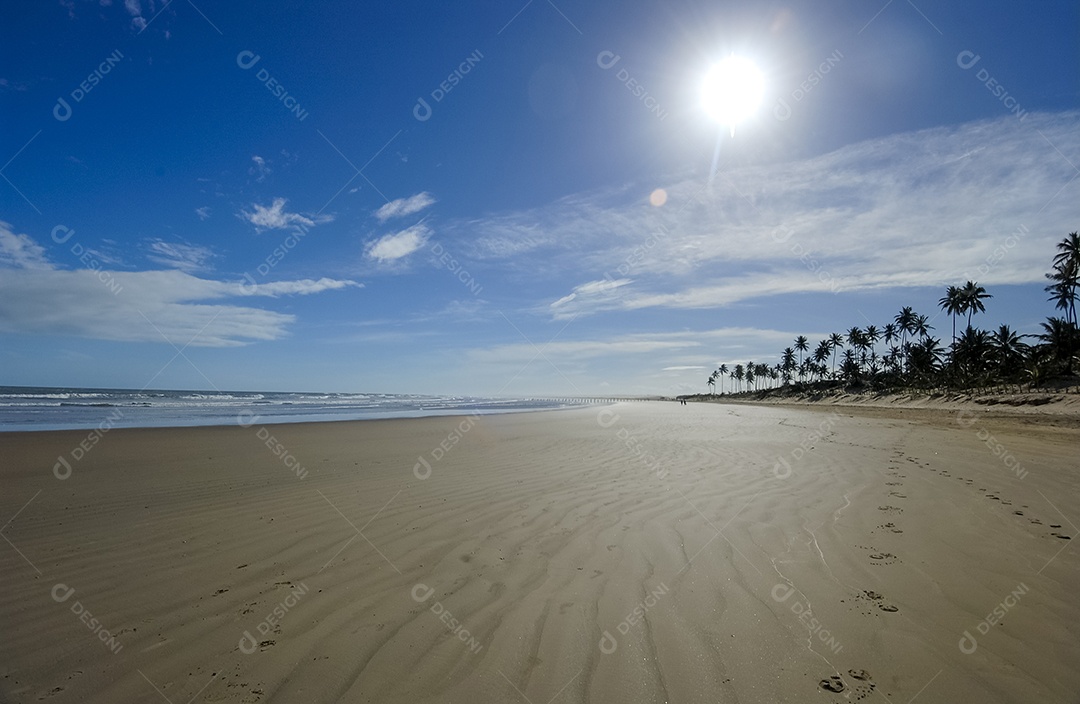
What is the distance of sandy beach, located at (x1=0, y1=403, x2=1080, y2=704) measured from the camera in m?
3.51

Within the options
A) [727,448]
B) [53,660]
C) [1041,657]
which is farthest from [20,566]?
[727,448]

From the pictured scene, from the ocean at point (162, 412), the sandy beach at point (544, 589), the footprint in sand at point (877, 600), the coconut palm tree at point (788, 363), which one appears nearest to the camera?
the sandy beach at point (544, 589)

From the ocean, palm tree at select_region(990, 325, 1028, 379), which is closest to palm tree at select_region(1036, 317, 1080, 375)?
palm tree at select_region(990, 325, 1028, 379)

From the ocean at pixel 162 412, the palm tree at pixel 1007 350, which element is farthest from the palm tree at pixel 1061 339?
the ocean at pixel 162 412

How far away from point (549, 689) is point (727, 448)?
46.7ft

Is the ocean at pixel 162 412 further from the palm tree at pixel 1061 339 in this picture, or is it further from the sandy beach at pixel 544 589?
the palm tree at pixel 1061 339

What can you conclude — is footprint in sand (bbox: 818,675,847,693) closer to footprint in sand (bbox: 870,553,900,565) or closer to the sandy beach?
the sandy beach

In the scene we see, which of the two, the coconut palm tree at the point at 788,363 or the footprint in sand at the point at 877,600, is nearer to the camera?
the footprint in sand at the point at 877,600

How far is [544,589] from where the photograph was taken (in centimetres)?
498

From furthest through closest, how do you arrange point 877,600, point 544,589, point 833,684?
point 544,589
point 877,600
point 833,684

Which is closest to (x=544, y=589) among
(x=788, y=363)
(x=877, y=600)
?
(x=877, y=600)

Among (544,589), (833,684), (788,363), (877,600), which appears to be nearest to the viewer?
(833,684)

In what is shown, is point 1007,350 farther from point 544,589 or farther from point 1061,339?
point 544,589

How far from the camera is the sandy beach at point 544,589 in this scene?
3.51 meters
